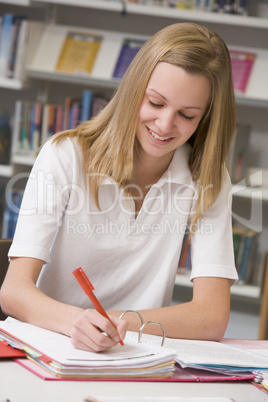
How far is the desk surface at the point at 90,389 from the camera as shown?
2.83ft

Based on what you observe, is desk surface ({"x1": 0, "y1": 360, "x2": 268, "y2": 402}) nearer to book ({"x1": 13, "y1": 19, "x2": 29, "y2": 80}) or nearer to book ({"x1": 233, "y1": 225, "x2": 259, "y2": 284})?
book ({"x1": 233, "y1": 225, "x2": 259, "y2": 284})

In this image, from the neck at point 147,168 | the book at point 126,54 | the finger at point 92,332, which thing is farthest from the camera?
the book at point 126,54

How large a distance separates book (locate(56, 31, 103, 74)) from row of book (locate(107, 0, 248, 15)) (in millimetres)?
272

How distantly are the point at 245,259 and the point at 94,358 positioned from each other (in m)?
2.01

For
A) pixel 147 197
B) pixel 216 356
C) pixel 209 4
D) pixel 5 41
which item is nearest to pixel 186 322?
pixel 216 356

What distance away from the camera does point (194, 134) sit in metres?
1.56

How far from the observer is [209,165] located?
1.49 metres

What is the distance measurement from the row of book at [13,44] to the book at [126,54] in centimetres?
44

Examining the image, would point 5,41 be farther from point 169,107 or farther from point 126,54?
point 169,107

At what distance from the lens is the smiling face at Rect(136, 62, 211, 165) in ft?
4.39

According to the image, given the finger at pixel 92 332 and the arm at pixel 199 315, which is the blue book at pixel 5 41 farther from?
the finger at pixel 92 332

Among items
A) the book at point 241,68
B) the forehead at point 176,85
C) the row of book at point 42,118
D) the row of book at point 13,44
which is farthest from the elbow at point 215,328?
the row of book at point 13,44

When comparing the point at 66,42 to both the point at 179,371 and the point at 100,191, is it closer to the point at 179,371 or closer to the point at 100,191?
the point at 100,191

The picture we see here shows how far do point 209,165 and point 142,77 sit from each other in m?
0.27
